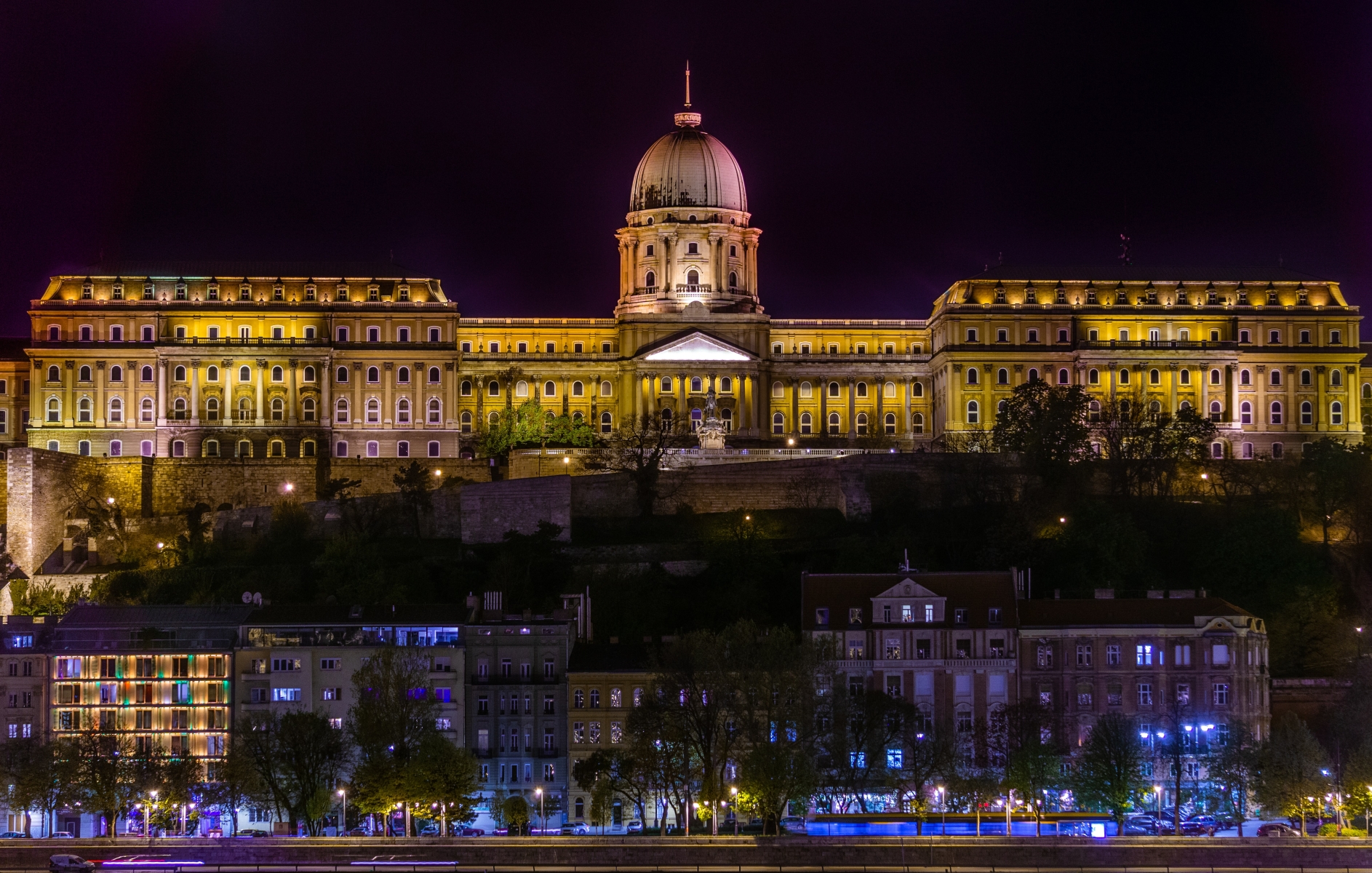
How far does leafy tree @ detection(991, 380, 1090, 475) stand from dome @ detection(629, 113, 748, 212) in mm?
36351

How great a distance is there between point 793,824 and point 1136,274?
263ft

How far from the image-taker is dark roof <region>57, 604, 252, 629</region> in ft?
277

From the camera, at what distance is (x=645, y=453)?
383ft

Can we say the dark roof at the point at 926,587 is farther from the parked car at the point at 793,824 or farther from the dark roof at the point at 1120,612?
the parked car at the point at 793,824

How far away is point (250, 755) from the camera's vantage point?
75312 millimetres

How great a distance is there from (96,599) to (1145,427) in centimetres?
5359

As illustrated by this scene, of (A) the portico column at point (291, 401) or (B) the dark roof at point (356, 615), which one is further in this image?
(A) the portico column at point (291, 401)

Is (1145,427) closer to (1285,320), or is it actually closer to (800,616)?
(1285,320)

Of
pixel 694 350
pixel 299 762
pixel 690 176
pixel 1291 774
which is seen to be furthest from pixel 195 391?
pixel 1291 774

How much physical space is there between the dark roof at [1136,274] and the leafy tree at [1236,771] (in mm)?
71330

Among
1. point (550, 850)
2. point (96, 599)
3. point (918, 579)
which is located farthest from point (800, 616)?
point (96, 599)

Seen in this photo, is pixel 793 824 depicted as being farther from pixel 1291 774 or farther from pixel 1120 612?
pixel 1120 612

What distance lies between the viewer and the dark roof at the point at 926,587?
81312 mm

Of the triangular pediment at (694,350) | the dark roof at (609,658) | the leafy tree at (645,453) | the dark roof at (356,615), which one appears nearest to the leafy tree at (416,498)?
the leafy tree at (645,453)
